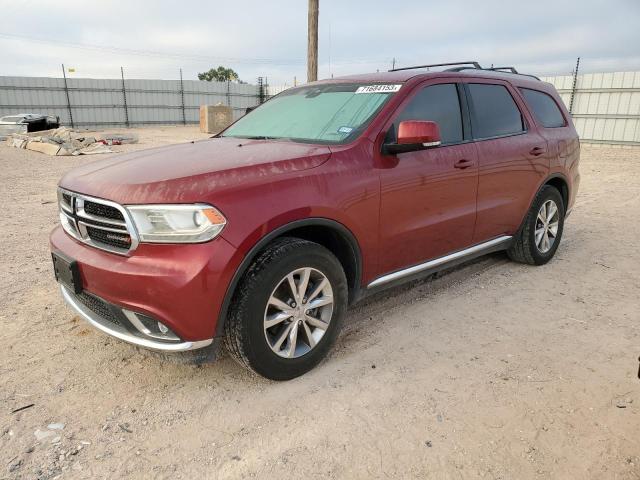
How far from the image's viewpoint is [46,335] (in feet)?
10.7

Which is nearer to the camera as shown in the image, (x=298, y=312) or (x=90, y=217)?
(x=90, y=217)

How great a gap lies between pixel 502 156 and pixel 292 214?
7.36ft

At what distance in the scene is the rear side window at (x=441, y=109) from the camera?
333cm

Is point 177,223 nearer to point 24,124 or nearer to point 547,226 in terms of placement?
point 547,226

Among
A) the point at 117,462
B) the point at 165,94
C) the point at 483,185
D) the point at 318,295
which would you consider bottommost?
the point at 117,462

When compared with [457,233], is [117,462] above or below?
below

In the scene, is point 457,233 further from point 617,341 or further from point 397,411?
point 397,411

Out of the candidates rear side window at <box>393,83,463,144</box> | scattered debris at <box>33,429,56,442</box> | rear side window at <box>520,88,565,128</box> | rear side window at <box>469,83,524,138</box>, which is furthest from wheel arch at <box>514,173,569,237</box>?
scattered debris at <box>33,429,56,442</box>

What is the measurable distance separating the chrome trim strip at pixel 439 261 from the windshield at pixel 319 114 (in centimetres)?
96

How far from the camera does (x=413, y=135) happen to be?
295cm

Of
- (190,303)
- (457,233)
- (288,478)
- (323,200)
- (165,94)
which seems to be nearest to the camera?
(288,478)

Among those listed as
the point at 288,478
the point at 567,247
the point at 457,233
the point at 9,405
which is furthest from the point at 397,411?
the point at 567,247

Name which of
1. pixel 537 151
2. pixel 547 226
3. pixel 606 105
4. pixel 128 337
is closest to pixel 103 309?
pixel 128 337

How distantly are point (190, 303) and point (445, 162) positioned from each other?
82.3 inches
